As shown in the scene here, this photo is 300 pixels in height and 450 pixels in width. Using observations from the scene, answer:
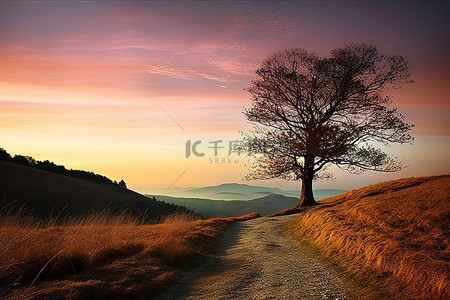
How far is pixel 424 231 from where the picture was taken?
1317 cm

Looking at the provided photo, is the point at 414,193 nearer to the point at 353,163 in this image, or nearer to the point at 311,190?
the point at 353,163

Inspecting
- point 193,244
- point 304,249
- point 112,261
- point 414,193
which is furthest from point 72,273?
point 414,193

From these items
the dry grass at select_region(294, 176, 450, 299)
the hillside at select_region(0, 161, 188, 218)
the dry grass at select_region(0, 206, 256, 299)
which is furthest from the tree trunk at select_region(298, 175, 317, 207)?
the hillside at select_region(0, 161, 188, 218)

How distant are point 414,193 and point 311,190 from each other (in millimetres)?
13411

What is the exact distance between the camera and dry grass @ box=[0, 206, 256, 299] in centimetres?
899

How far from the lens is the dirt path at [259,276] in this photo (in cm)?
955

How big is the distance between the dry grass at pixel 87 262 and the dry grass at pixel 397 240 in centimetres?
577

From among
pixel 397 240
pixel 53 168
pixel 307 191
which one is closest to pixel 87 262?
pixel 397 240

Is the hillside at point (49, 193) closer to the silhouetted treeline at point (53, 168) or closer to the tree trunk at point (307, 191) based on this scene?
the silhouetted treeline at point (53, 168)

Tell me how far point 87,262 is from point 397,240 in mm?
10100

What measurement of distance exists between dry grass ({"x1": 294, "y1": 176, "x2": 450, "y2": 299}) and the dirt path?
46.5 inches

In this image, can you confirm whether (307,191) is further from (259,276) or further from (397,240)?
(259,276)

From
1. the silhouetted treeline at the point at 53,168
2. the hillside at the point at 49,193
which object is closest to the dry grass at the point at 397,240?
the hillside at the point at 49,193

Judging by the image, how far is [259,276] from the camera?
11391 millimetres
